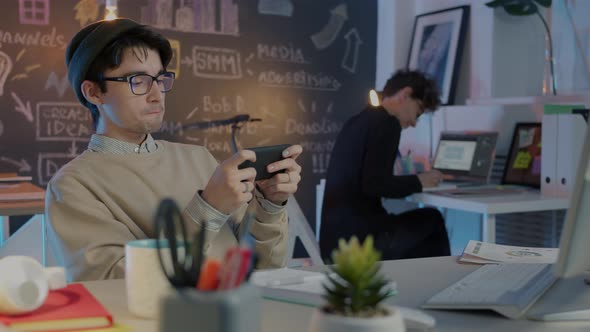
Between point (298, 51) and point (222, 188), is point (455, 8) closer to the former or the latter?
point (298, 51)

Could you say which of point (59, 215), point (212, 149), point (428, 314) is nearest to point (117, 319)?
point (428, 314)

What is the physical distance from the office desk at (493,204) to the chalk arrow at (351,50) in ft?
5.16

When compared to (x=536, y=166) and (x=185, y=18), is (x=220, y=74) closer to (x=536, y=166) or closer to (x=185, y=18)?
(x=185, y=18)

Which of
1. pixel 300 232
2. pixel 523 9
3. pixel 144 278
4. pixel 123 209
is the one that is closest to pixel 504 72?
pixel 523 9

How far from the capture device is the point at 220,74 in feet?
14.1

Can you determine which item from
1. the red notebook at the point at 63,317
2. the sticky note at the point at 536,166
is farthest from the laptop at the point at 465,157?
the red notebook at the point at 63,317

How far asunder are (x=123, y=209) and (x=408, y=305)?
0.74 m

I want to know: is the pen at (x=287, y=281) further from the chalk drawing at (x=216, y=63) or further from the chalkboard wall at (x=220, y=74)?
the chalk drawing at (x=216, y=63)

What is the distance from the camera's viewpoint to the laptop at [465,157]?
3795 millimetres

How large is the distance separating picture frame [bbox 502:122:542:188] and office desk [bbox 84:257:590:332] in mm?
2444

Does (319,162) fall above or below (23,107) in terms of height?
below

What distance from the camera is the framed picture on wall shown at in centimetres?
421

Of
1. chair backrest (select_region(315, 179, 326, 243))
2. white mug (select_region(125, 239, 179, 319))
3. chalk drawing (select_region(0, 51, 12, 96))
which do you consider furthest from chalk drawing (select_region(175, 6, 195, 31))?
white mug (select_region(125, 239, 179, 319))

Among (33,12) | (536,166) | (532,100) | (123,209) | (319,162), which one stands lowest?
(319,162)
